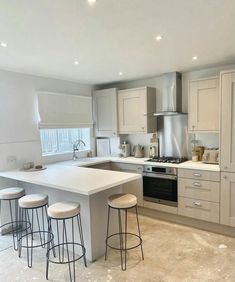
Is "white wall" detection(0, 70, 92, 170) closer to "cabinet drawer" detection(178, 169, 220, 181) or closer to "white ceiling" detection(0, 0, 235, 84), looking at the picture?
"white ceiling" detection(0, 0, 235, 84)

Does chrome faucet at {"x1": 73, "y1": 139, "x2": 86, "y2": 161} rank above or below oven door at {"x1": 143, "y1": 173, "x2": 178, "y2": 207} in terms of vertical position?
above

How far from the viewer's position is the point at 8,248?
2.98 meters

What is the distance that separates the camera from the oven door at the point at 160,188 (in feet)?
11.8

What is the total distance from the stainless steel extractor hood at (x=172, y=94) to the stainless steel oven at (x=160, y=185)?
0.97 metres

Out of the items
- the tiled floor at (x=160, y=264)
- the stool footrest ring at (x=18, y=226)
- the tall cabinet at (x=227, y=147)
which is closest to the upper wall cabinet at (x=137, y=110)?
the tall cabinet at (x=227, y=147)

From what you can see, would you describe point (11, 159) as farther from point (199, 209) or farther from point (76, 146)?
point (199, 209)

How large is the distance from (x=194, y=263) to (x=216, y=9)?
250 centimetres

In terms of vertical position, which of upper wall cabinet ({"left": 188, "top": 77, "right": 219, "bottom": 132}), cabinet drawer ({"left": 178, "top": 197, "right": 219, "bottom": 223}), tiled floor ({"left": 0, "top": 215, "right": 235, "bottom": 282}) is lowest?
tiled floor ({"left": 0, "top": 215, "right": 235, "bottom": 282})

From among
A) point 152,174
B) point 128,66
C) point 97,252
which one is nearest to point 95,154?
point 152,174

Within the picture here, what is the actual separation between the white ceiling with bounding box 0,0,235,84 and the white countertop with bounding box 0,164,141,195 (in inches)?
58.9

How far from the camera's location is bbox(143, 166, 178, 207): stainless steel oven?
3588 mm

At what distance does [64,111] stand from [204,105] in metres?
2.44

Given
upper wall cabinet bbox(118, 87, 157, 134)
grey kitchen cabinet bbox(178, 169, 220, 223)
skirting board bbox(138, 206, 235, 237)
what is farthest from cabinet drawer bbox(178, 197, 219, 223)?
upper wall cabinet bbox(118, 87, 157, 134)

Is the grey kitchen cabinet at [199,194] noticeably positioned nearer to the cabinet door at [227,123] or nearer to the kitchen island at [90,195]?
the cabinet door at [227,123]
